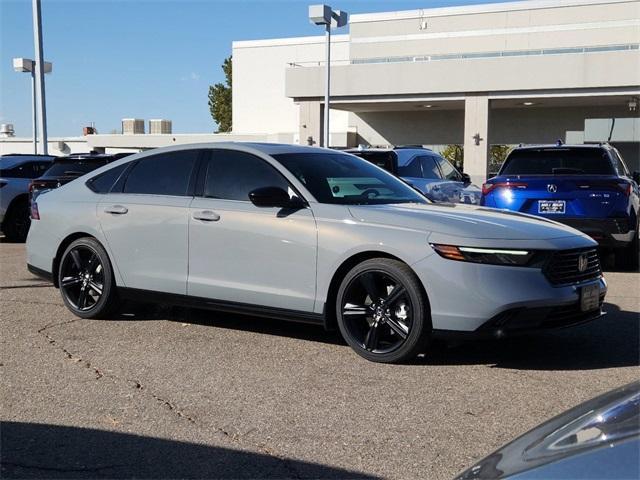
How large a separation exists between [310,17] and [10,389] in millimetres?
19627

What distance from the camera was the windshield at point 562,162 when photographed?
1023 cm

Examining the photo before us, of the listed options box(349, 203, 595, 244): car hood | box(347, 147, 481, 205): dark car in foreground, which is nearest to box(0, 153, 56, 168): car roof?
box(347, 147, 481, 205): dark car in foreground

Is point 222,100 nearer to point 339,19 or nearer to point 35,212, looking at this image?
point 339,19

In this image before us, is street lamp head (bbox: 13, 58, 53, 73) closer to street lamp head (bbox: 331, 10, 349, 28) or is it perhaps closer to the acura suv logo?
street lamp head (bbox: 331, 10, 349, 28)

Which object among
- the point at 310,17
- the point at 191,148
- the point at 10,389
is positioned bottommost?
the point at 10,389

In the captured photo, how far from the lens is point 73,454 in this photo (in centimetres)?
388

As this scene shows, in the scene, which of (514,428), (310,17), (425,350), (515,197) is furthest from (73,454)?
(310,17)

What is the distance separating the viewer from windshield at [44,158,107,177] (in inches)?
529

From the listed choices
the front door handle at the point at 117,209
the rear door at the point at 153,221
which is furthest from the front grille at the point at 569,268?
the front door handle at the point at 117,209

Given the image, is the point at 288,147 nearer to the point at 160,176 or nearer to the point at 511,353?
the point at 160,176

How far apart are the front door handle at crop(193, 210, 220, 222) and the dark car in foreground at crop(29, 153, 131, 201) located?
7230 millimetres

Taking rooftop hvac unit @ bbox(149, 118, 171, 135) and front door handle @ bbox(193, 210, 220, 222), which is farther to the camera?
rooftop hvac unit @ bbox(149, 118, 171, 135)

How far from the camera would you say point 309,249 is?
5.82 m

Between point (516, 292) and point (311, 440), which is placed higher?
point (516, 292)
